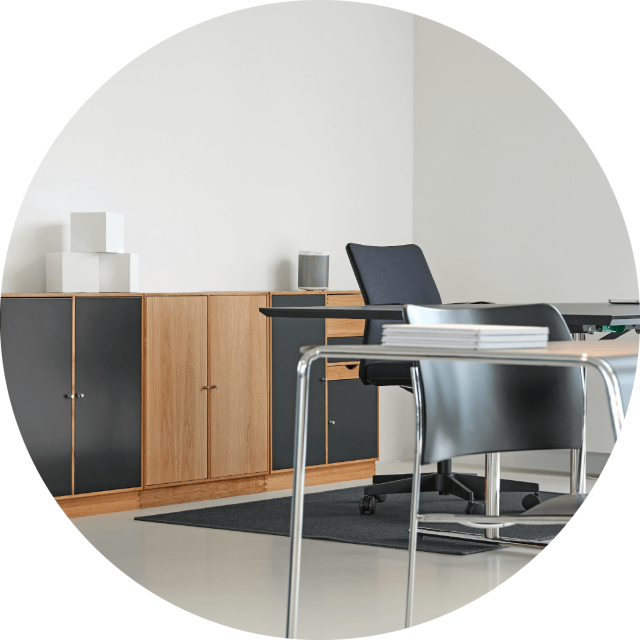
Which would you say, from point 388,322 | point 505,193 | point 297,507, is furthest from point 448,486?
point 297,507

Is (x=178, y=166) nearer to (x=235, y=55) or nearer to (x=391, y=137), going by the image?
(x=235, y=55)

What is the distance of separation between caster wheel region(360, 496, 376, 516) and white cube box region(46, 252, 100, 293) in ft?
5.32

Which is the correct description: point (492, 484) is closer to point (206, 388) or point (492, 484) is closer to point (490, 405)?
point (490, 405)

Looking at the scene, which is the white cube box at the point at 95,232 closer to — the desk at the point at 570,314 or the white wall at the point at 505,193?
the desk at the point at 570,314

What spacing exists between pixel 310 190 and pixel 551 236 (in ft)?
4.96

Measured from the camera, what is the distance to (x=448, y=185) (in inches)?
270

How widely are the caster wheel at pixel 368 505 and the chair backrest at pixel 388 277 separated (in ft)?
2.59

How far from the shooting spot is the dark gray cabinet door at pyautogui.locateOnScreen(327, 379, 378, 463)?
5.94 m

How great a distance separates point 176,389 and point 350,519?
3.59 feet

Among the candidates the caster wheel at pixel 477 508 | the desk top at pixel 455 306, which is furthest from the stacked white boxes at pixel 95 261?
the caster wheel at pixel 477 508

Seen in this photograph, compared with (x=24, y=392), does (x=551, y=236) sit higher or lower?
higher

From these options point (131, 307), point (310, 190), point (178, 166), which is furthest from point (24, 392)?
point (310, 190)

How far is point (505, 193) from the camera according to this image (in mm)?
6605

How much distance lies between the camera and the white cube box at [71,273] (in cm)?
481
